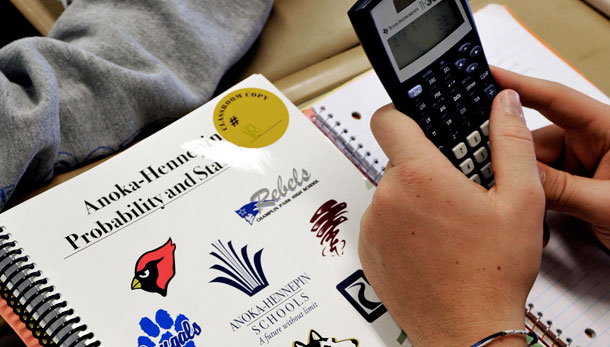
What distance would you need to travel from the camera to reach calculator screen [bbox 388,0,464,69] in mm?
378

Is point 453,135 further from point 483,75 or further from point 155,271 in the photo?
point 155,271

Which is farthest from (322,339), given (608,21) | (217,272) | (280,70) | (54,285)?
(608,21)

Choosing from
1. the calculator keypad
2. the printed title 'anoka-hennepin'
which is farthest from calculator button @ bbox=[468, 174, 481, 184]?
the printed title 'anoka-hennepin'

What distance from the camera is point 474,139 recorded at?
0.41 meters

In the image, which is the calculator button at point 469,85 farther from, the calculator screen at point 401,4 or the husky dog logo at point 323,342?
the husky dog logo at point 323,342

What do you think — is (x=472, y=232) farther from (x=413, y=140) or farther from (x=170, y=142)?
(x=170, y=142)

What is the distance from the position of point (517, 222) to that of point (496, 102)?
0.32 ft

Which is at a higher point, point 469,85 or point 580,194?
point 469,85

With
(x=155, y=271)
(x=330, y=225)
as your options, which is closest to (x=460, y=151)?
(x=330, y=225)

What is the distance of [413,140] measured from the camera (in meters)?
0.37

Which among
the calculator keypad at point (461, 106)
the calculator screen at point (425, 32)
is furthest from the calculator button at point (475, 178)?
the calculator screen at point (425, 32)

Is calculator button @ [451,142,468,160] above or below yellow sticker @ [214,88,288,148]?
below

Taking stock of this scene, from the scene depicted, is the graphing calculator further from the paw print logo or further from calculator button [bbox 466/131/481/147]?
the paw print logo

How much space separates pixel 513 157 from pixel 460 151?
53 mm
